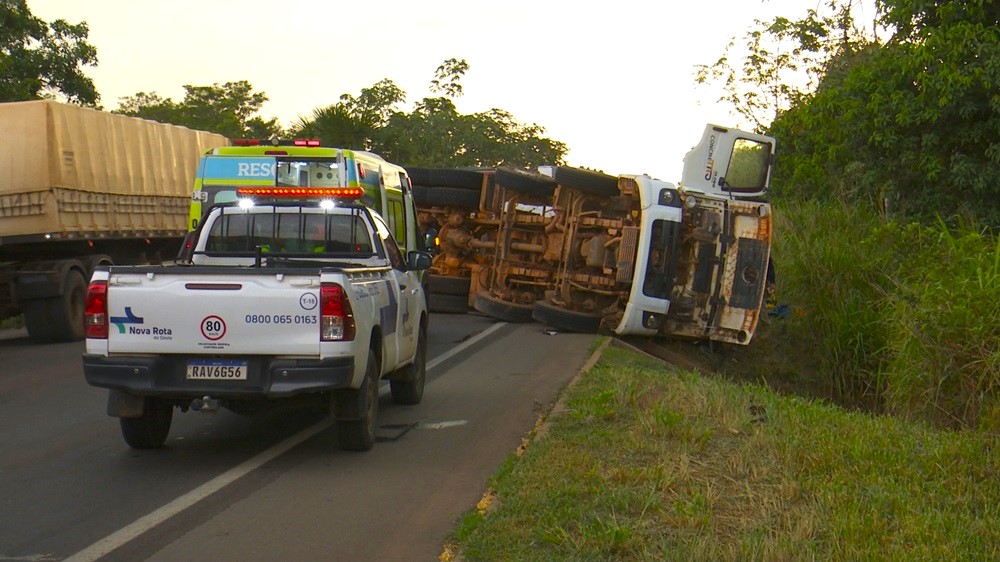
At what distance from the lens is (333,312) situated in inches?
311

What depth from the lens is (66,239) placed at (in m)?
17.1

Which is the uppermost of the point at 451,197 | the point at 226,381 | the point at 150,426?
the point at 451,197

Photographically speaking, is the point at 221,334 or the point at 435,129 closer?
the point at 221,334

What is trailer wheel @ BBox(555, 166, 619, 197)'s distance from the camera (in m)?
16.7

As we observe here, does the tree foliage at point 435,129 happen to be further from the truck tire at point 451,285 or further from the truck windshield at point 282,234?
the truck windshield at point 282,234

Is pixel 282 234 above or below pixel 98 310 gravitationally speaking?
above

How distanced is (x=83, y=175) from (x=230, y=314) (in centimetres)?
1160

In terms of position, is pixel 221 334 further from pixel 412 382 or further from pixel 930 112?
pixel 930 112

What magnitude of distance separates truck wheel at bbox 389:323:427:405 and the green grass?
1.73 m

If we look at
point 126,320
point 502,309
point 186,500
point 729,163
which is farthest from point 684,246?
point 186,500

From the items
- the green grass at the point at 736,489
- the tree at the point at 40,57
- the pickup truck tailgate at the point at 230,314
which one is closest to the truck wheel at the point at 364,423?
the pickup truck tailgate at the point at 230,314

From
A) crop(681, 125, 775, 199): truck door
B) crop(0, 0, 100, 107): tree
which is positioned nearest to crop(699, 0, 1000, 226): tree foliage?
crop(681, 125, 775, 199): truck door

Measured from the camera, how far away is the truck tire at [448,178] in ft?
63.6

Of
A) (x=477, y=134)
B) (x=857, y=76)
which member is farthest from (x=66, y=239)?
(x=477, y=134)
